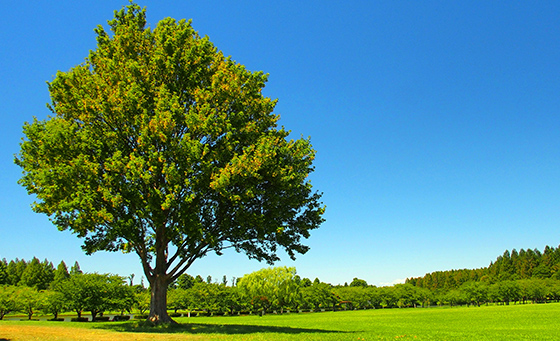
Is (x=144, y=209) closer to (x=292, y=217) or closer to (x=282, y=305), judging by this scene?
(x=292, y=217)

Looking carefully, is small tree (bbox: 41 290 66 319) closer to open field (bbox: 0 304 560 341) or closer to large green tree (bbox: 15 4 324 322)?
open field (bbox: 0 304 560 341)

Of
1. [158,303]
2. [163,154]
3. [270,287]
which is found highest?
[163,154]

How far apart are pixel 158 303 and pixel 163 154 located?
10.2 m

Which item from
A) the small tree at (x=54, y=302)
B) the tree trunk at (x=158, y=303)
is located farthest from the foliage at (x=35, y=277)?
the tree trunk at (x=158, y=303)

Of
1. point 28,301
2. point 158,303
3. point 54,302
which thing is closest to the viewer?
point 158,303

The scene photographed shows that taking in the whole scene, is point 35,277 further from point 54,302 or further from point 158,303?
point 158,303

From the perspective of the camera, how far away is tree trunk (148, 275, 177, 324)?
24019mm

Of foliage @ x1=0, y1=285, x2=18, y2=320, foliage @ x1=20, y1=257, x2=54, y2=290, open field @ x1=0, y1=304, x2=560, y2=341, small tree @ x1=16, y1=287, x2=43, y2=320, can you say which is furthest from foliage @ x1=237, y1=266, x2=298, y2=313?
foliage @ x1=20, y1=257, x2=54, y2=290

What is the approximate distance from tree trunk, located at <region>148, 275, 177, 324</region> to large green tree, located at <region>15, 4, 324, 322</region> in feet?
0.22

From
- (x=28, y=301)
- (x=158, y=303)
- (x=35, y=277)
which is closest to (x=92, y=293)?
(x=28, y=301)

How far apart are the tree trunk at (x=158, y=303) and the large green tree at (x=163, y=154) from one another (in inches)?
2.6

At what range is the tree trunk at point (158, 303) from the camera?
24.0 meters

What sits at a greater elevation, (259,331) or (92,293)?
(92,293)

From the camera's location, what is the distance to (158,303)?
24.5m
